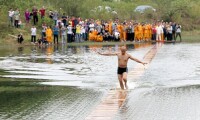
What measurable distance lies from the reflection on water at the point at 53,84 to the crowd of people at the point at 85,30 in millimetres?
11443

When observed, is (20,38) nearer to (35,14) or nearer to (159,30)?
(35,14)

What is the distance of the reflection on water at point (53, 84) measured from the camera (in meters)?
15.6

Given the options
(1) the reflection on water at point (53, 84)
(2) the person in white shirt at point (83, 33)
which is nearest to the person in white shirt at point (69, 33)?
(2) the person in white shirt at point (83, 33)

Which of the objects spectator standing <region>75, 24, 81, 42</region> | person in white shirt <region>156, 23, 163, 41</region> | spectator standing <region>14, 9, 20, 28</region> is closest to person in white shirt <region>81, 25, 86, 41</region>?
spectator standing <region>75, 24, 81, 42</region>

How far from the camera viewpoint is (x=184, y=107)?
15.9 meters

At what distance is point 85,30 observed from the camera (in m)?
48.3

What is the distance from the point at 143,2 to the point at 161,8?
38.4 ft

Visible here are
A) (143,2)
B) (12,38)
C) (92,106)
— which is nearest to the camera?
(92,106)

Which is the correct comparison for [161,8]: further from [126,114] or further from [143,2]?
[126,114]

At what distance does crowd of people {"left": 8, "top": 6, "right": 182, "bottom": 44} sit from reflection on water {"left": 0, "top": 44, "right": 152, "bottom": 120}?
1144 cm

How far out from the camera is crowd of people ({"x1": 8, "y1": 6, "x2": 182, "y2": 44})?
4609cm

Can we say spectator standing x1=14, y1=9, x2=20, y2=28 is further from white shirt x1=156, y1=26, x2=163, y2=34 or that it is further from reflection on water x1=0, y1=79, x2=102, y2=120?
reflection on water x1=0, y1=79, x2=102, y2=120

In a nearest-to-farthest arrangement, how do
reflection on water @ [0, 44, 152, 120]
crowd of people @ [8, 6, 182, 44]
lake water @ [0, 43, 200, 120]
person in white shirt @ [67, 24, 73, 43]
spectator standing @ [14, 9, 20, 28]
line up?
1. lake water @ [0, 43, 200, 120]
2. reflection on water @ [0, 44, 152, 120]
3. crowd of people @ [8, 6, 182, 44]
4. person in white shirt @ [67, 24, 73, 43]
5. spectator standing @ [14, 9, 20, 28]

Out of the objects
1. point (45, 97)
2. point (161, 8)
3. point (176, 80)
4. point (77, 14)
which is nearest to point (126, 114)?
point (45, 97)
